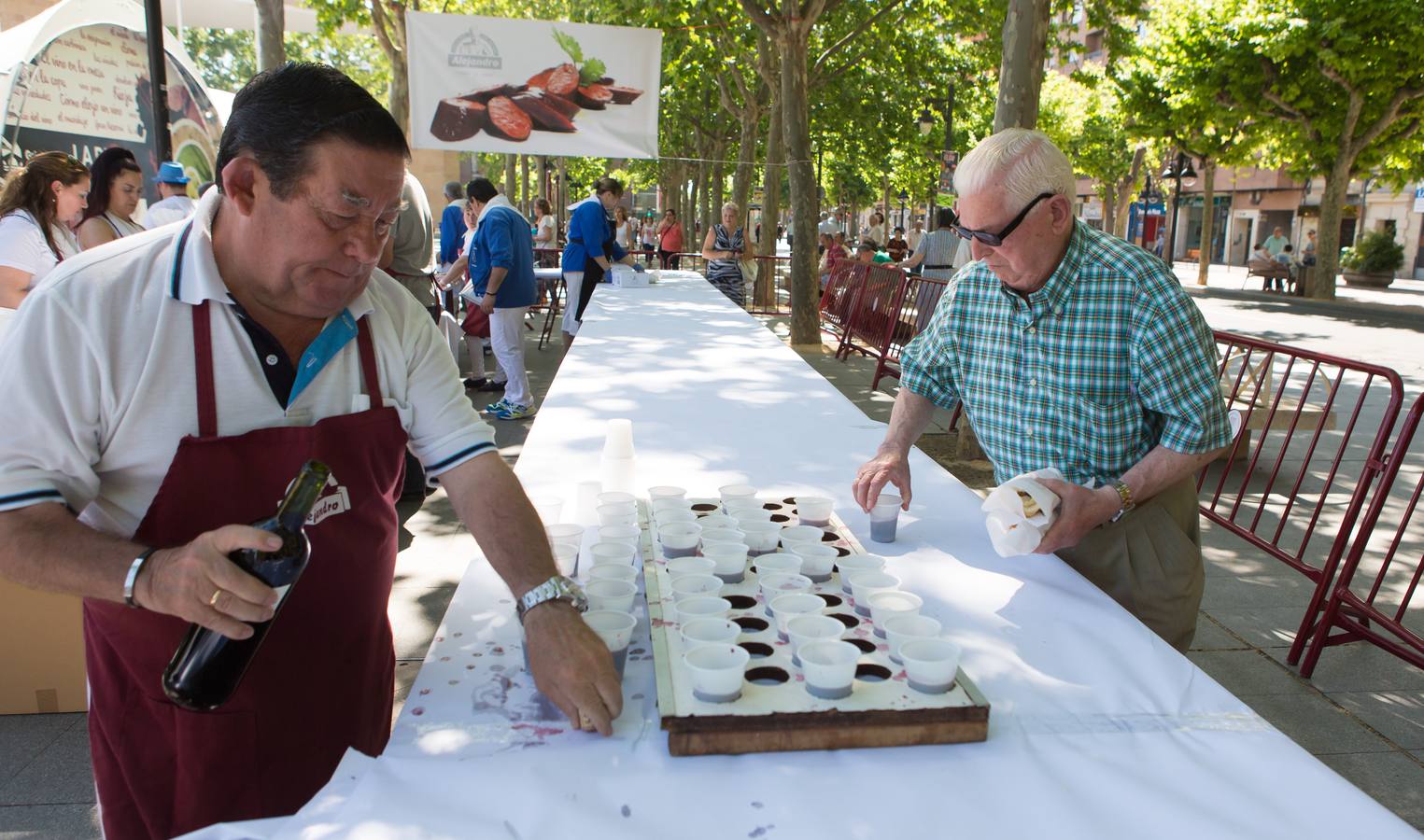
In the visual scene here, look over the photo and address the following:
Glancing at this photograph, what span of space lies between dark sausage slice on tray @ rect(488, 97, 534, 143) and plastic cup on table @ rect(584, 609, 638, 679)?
9212 mm

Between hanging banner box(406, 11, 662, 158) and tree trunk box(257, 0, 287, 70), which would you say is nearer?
tree trunk box(257, 0, 287, 70)

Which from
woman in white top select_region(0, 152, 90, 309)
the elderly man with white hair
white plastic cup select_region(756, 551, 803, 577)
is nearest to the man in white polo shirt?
white plastic cup select_region(756, 551, 803, 577)

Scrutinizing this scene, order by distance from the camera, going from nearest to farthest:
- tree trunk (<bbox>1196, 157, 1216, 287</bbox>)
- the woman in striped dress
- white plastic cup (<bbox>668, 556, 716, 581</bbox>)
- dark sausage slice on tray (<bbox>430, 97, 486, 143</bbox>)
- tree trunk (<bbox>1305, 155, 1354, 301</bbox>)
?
white plastic cup (<bbox>668, 556, 716, 581</bbox>), dark sausage slice on tray (<bbox>430, 97, 486, 143</bbox>), the woman in striped dress, tree trunk (<bbox>1305, 155, 1354, 301</bbox>), tree trunk (<bbox>1196, 157, 1216, 287</bbox>)

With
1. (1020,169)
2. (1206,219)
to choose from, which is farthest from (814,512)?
(1206,219)

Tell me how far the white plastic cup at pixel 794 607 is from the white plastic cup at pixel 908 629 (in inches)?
5.0

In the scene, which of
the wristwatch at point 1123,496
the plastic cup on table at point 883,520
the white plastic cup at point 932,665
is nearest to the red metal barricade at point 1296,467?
the wristwatch at point 1123,496

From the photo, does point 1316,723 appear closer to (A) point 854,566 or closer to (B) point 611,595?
(A) point 854,566

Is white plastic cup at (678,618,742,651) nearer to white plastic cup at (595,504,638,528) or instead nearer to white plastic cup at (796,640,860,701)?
white plastic cup at (796,640,860,701)

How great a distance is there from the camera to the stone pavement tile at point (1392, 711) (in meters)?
3.42

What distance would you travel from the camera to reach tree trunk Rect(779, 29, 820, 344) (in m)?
12.2

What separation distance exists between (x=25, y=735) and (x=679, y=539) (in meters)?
2.70

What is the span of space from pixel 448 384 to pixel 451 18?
8.76m

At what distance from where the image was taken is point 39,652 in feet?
10.8

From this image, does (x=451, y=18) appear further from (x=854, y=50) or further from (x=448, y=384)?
(x=854, y=50)
